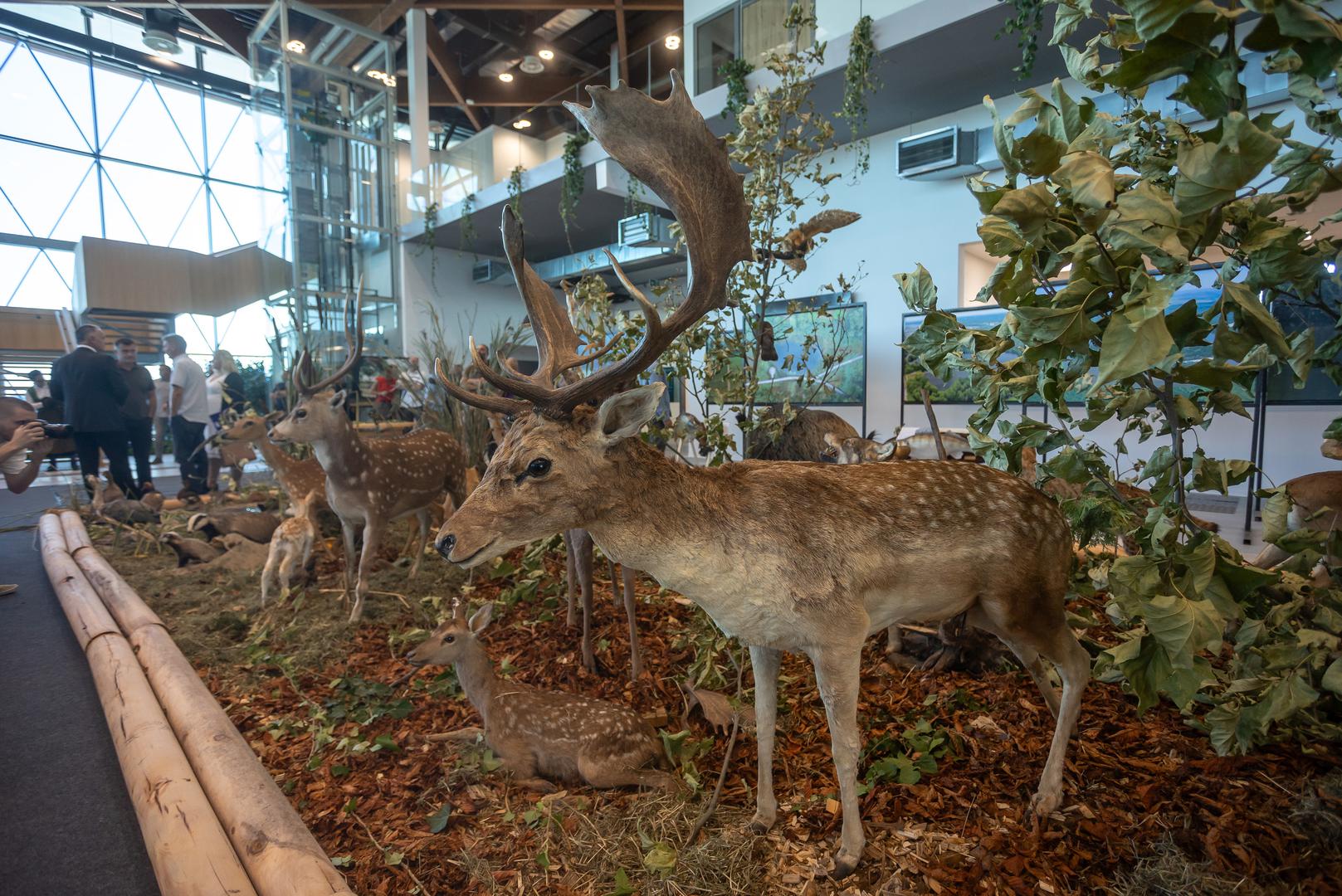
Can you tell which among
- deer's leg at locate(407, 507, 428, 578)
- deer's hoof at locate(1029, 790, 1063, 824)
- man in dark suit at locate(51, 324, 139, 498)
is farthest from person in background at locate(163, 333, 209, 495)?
deer's hoof at locate(1029, 790, 1063, 824)

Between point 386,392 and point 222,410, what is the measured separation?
10.3 ft

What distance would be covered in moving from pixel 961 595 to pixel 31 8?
19.3 m

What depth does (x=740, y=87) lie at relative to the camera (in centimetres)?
678

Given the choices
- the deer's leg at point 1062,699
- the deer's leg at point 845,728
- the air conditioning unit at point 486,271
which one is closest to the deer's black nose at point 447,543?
the deer's leg at point 845,728

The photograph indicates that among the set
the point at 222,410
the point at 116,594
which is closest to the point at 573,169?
the point at 222,410

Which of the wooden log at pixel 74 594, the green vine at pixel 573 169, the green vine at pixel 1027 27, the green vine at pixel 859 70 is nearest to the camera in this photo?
the wooden log at pixel 74 594

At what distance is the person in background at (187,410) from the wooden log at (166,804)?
5.83 metres

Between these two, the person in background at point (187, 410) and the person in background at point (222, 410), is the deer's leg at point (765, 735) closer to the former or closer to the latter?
the person in background at point (222, 410)

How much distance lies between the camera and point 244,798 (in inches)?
75.4

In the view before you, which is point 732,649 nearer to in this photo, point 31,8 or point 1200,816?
point 1200,816

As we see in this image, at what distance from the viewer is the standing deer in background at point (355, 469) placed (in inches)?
147

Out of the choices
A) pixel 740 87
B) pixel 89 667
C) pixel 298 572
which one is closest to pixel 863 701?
pixel 298 572

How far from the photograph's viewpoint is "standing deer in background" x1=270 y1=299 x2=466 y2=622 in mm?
3723

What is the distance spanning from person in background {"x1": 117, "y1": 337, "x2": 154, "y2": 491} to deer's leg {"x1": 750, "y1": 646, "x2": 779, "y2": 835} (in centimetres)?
724
